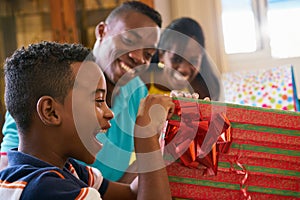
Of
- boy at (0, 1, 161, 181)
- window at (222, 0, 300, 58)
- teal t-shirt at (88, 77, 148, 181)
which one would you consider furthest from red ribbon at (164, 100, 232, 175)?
window at (222, 0, 300, 58)

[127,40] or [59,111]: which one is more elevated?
[127,40]

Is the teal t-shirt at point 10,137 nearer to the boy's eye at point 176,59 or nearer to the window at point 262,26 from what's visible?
the boy's eye at point 176,59

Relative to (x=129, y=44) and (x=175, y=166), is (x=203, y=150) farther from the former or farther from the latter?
(x=129, y=44)

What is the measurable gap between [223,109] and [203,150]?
0.08 metres

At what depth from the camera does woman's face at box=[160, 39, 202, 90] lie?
157 cm

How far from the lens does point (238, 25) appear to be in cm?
232

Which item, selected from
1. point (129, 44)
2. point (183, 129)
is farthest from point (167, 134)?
point (129, 44)

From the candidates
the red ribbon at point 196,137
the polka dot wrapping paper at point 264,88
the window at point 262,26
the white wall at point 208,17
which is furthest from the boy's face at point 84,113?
the window at point 262,26

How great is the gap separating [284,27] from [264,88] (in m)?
0.62

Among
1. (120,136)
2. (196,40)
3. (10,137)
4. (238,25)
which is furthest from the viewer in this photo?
(238,25)

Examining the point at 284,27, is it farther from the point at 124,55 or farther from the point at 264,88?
the point at 124,55

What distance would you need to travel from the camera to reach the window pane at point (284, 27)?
2.28 meters

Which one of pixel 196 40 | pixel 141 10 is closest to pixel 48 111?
pixel 141 10

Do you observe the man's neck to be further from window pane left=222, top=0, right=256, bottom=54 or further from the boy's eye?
window pane left=222, top=0, right=256, bottom=54
